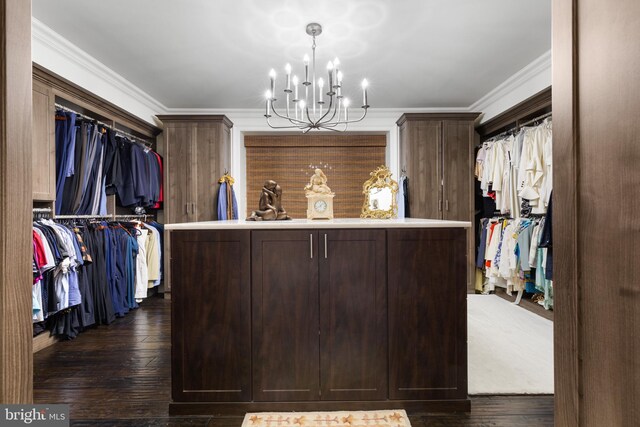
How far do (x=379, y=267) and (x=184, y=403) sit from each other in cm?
134

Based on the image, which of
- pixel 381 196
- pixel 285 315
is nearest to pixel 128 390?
pixel 285 315

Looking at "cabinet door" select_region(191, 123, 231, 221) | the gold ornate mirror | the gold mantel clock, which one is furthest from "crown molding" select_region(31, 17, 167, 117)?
the gold ornate mirror

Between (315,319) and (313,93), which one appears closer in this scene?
(315,319)

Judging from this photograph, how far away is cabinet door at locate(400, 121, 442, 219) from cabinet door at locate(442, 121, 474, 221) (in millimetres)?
98

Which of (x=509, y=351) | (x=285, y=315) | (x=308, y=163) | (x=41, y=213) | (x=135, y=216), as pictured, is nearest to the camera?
(x=285, y=315)

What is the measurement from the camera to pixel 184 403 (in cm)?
199

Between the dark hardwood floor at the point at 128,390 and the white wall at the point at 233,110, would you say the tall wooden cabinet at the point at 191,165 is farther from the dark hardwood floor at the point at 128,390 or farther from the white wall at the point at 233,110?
the dark hardwood floor at the point at 128,390

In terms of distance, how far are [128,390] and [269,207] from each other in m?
1.50

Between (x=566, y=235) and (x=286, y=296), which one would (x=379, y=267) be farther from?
(x=566, y=235)

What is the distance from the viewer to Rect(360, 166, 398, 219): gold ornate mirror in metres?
3.08

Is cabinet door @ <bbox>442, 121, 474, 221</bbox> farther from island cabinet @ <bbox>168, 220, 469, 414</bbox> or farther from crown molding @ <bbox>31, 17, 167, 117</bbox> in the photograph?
crown molding @ <bbox>31, 17, 167, 117</bbox>

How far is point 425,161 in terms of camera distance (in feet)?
16.5

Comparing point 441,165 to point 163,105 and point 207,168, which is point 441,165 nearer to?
point 207,168

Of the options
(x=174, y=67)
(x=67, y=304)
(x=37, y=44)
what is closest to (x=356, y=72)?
(x=174, y=67)
